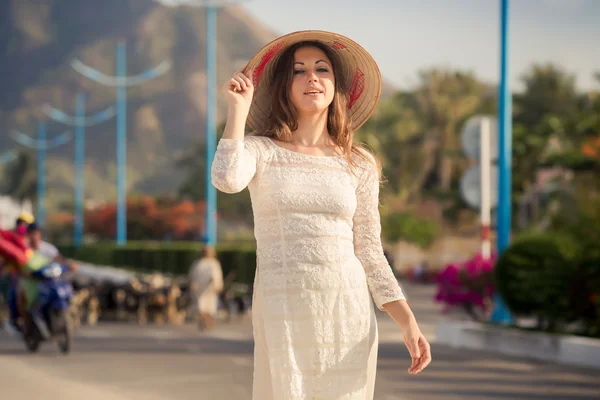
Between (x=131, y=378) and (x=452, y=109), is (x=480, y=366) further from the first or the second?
(x=452, y=109)

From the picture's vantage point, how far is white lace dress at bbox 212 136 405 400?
14.1 ft

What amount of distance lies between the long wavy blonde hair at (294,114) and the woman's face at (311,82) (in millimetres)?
25

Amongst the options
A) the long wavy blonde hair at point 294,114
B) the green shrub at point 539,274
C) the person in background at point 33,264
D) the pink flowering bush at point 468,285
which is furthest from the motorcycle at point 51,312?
the long wavy blonde hair at point 294,114

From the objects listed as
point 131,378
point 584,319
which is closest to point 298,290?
point 131,378

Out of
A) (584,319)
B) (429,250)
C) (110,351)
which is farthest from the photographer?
(429,250)

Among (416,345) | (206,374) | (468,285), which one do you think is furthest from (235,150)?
(468,285)

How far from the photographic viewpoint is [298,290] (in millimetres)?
4316

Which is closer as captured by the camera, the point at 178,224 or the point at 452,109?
the point at 452,109

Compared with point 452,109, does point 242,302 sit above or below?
below

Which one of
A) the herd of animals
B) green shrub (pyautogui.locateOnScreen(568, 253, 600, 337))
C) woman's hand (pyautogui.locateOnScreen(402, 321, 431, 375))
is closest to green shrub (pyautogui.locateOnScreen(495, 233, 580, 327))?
green shrub (pyautogui.locateOnScreen(568, 253, 600, 337))

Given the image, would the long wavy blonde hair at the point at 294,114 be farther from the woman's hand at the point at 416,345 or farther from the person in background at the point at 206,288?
the person in background at the point at 206,288

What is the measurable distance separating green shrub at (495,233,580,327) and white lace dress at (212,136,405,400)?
14567mm

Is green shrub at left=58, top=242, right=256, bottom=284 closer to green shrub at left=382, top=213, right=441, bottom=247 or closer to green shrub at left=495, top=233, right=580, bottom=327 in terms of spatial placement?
green shrub at left=382, top=213, right=441, bottom=247

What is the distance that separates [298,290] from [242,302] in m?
26.9
